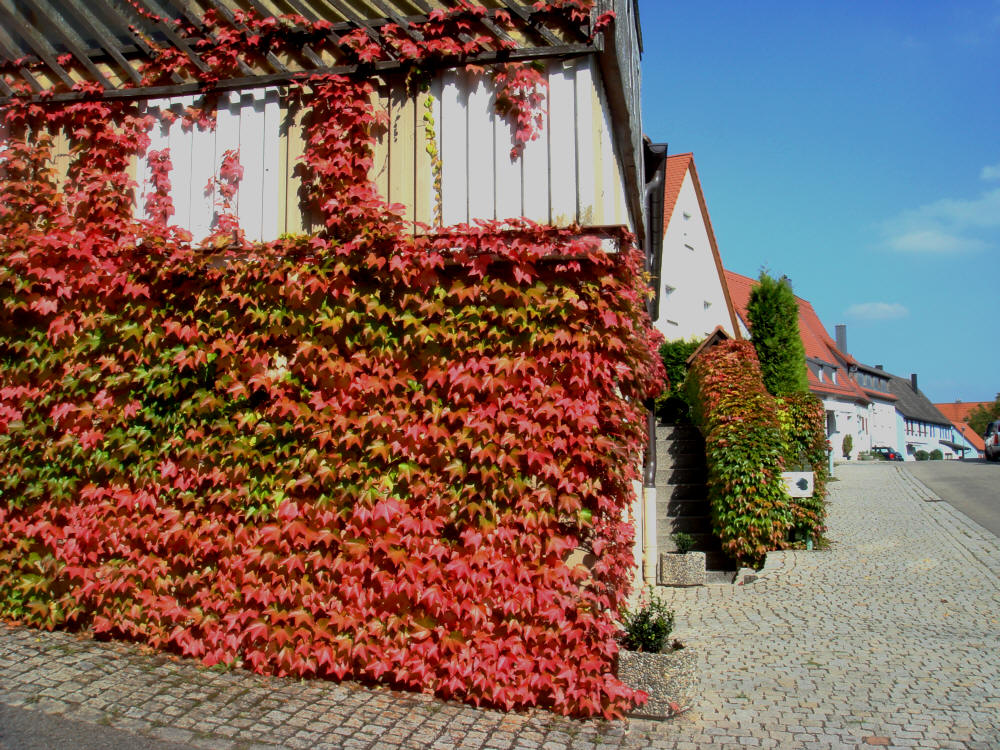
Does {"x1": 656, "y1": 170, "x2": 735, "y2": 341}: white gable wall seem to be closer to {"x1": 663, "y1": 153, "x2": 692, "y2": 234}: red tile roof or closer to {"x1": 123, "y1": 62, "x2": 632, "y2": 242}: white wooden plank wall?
{"x1": 663, "y1": 153, "x2": 692, "y2": 234}: red tile roof

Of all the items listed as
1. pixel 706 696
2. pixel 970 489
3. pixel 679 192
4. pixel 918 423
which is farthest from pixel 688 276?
pixel 918 423

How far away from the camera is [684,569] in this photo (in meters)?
9.15

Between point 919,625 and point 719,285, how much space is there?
65.8 feet

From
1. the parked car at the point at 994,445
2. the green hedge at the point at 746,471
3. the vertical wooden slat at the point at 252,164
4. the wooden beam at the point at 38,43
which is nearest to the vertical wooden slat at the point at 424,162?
the vertical wooden slat at the point at 252,164

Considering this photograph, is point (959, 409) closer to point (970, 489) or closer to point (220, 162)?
point (970, 489)

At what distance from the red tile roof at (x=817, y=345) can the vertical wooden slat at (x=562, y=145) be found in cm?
2849

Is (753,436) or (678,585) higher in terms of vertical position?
(753,436)

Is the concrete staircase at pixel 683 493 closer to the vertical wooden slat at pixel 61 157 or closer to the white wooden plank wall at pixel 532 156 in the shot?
the white wooden plank wall at pixel 532 156

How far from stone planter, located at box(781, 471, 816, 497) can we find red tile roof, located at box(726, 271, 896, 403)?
77.1 feet

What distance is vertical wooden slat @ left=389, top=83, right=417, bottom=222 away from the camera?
5.63 metres

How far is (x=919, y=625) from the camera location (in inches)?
278

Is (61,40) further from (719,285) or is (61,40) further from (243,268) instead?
(719,285)

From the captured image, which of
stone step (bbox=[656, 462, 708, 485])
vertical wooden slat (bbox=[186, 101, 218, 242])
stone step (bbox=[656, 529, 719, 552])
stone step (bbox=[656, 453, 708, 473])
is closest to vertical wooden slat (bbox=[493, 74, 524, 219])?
vertical wooden slat (bbox=[186, 101, 218, 242])

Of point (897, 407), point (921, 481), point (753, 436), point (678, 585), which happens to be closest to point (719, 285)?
point (921, 481)
